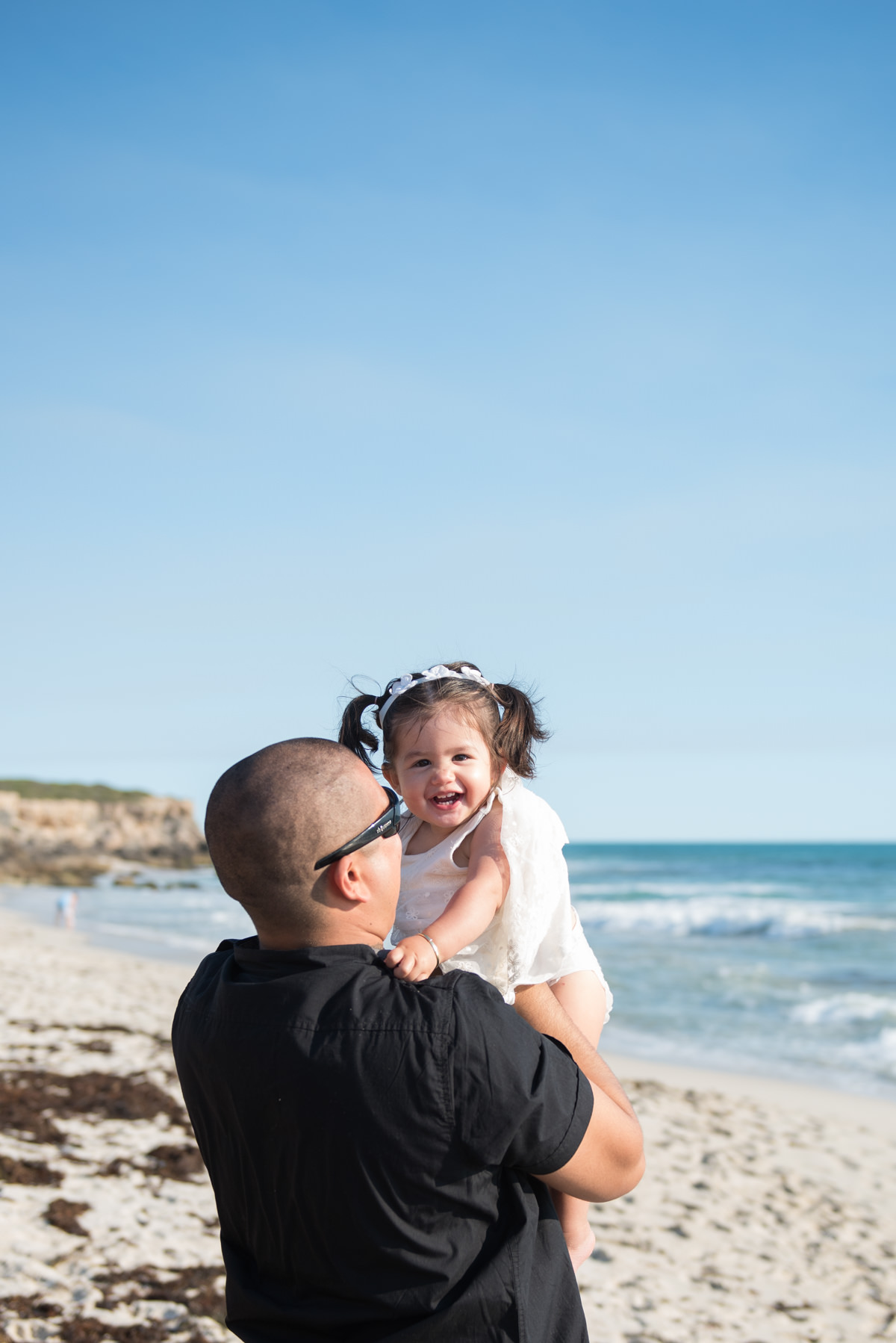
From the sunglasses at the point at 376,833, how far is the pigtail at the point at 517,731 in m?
0.90

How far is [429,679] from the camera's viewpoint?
9.30 ft

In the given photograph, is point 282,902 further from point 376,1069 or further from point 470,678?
point 470,678

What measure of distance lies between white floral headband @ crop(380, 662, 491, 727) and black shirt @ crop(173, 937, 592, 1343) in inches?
45.2

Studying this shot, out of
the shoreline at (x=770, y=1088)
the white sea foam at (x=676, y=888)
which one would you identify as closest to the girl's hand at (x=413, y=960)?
the shoreline at (x=770, y=1088)

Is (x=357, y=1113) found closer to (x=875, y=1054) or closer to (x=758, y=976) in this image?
(x=875, y=1054)

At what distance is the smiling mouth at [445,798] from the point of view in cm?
270

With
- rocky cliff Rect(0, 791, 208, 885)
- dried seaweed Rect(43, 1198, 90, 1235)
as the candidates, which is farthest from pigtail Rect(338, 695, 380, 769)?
rocky cliff Rect(0, 791, 208, 885)

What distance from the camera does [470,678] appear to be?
9.43 feet

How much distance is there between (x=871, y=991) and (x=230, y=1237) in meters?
16.4

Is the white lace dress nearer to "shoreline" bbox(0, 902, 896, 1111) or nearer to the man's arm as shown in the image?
the man's arm

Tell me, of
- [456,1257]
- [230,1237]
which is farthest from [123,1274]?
[456,1257]

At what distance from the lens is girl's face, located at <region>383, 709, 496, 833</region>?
2.69 m

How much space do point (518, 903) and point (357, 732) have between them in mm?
711

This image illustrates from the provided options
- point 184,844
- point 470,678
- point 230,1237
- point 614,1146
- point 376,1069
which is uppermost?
point 470,678
